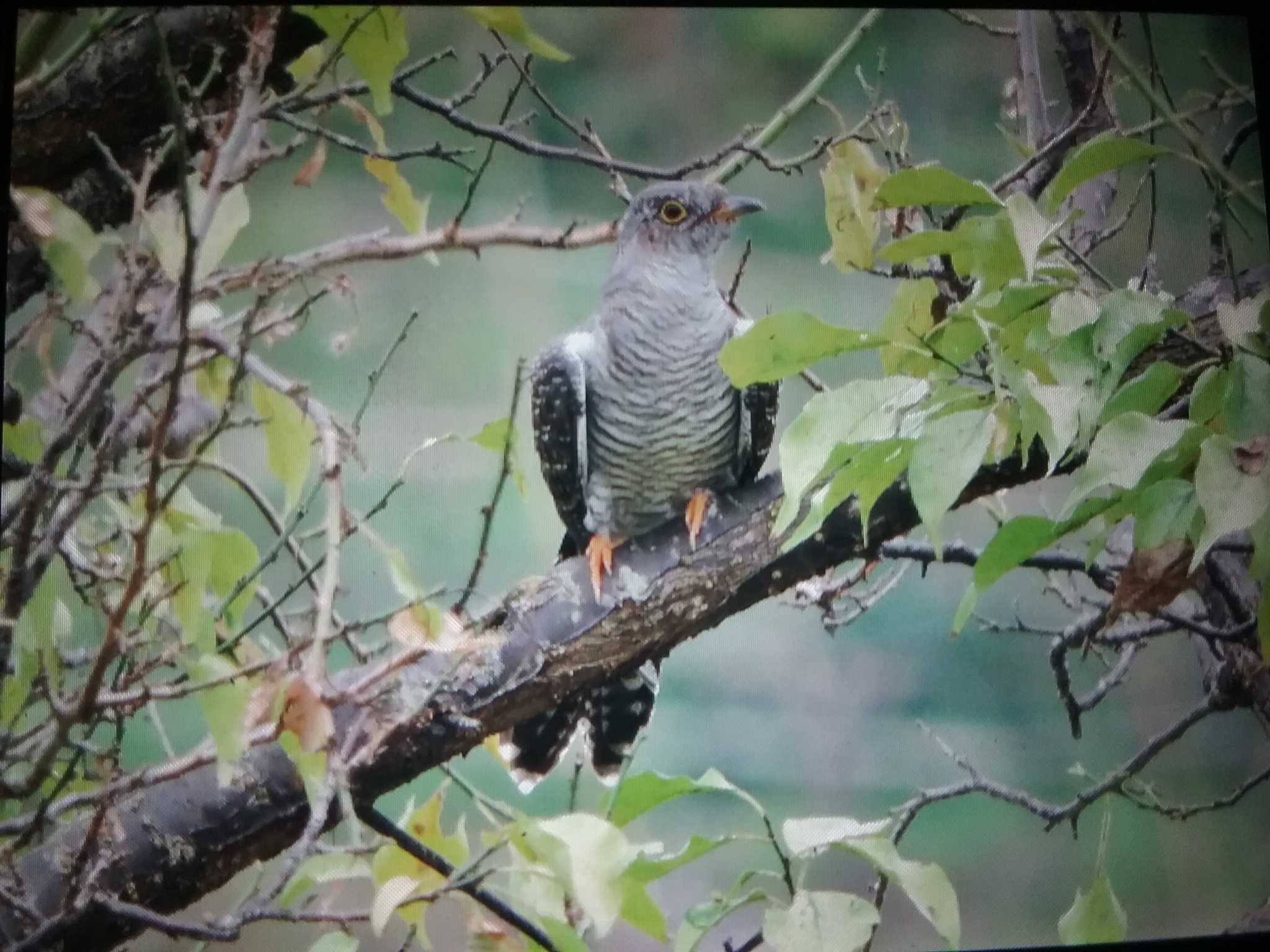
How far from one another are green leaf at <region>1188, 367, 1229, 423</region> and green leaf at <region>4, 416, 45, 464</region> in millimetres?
1121

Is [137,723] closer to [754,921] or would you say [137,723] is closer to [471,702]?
[471,702]

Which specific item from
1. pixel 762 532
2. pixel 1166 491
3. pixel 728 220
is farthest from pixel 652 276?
pixel 1166 491

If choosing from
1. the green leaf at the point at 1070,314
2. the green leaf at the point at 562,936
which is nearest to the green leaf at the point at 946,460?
the green leaf at the point at 1070,314

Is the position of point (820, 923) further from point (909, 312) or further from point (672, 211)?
point (672, 211)

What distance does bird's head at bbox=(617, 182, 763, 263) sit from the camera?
1241 mm

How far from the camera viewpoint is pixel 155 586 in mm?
985

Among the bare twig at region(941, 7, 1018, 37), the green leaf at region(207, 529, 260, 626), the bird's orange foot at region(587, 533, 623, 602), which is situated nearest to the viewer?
the green leaf at region(207, 529, 260, 626)

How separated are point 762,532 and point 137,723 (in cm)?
66

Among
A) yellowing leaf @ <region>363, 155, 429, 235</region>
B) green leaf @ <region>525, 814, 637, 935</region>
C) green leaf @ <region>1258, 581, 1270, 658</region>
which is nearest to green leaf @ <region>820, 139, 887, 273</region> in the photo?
yellowing leaf @ <region>363, 155, 429, 235</region>

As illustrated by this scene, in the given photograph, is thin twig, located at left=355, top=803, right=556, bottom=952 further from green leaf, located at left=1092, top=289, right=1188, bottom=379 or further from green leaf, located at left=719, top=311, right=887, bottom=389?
green leaf, located at left=1092, top=289, right=1188, bottom=379

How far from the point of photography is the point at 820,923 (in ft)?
3.46

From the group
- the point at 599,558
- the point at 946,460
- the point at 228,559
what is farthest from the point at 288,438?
the point at 946,460

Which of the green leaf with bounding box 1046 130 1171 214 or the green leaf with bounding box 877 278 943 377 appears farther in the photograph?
the green leaf with bounding box 877 278 943 377

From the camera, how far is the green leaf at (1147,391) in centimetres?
102
